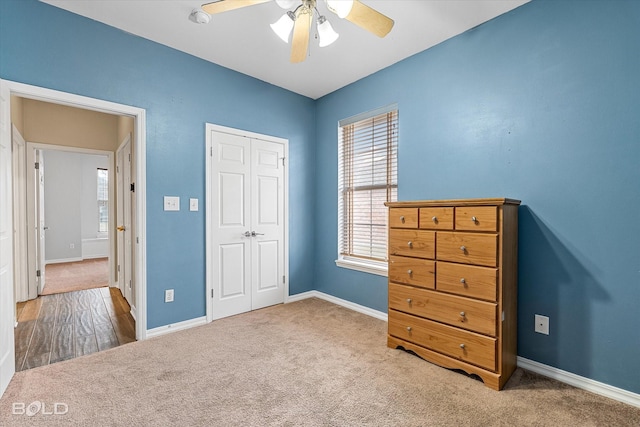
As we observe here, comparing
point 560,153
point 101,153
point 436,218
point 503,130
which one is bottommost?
point 436,218

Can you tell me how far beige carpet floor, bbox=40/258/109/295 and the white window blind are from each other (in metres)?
4.05

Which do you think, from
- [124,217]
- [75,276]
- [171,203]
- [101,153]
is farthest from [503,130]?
[75,276]

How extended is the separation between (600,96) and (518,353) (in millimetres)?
1856

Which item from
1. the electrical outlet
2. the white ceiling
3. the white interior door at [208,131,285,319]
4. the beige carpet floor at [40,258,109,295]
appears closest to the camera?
the electrical outlet

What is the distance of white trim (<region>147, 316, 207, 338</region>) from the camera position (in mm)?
2795

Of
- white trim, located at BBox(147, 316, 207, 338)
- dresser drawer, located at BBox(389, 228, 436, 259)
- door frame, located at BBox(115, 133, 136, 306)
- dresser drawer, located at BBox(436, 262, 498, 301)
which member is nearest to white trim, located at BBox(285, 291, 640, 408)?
dresser drawer, located at BBox(436, 262, 498, 301)

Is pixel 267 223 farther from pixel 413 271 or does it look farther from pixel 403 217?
pixel 413 271

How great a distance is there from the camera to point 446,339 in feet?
7.23

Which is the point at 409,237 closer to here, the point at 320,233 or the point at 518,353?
the point at 518,353

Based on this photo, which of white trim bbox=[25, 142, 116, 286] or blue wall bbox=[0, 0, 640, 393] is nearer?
blue wall bbox=[0, 0, 640, 393]

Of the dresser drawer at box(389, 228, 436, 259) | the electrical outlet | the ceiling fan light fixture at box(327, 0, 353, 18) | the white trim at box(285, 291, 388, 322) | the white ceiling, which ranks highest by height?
the white ceiling

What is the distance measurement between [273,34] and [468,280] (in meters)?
2.55

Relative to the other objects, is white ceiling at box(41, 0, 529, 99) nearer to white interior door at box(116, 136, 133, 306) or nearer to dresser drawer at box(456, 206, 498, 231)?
white interior door at box(116, 136, 133, 306)

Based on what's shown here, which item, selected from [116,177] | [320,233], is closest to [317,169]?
[320,233]
